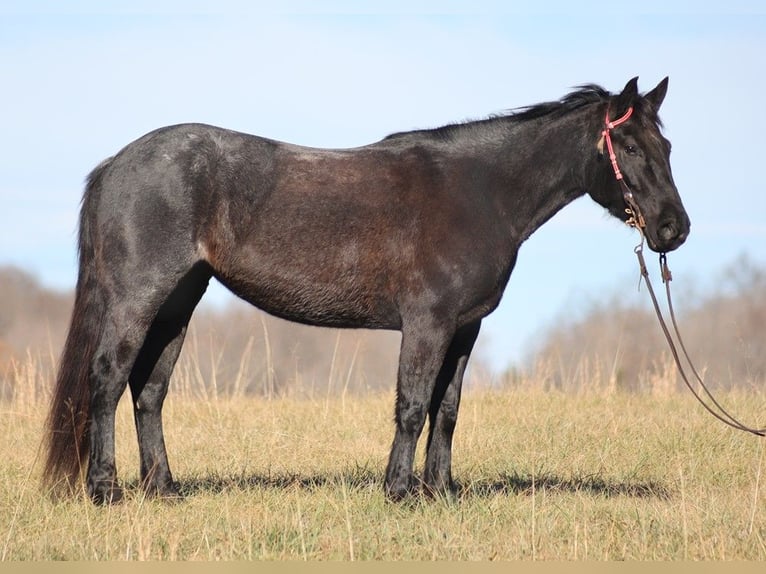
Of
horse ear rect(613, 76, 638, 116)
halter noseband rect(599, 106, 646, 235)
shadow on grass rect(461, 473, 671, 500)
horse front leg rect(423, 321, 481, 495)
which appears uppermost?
horse ear rect(613, 76, 638, 116)

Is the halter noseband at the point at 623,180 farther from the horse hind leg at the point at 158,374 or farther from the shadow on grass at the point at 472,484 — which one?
the horse hind leg at the point at 158,374

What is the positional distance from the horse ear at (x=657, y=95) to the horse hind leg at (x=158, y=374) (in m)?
3.24

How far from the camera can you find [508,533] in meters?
5.56

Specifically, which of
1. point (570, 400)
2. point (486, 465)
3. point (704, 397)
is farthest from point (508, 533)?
point (704, 397)

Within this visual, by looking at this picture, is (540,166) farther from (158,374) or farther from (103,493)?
(103,493)

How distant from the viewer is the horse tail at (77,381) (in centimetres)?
649

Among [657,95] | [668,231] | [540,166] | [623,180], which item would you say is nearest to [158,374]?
[540,166]

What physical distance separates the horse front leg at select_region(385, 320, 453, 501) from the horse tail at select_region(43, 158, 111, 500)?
2.03 metres

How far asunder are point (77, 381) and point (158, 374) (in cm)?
62

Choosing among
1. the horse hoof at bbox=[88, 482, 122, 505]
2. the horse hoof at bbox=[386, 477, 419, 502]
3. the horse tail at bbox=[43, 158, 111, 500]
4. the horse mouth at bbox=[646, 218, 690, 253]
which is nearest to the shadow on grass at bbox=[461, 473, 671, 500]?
the horse hoof at bbox=[386, 477, 419, 502]

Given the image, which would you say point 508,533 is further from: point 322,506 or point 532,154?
point 532,154

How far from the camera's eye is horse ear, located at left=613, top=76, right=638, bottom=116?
660 centimetres

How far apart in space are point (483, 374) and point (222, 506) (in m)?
6.27

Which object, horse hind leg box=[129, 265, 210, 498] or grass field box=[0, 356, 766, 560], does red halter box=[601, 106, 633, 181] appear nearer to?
grass field box=[0, 356, 766, 560]
